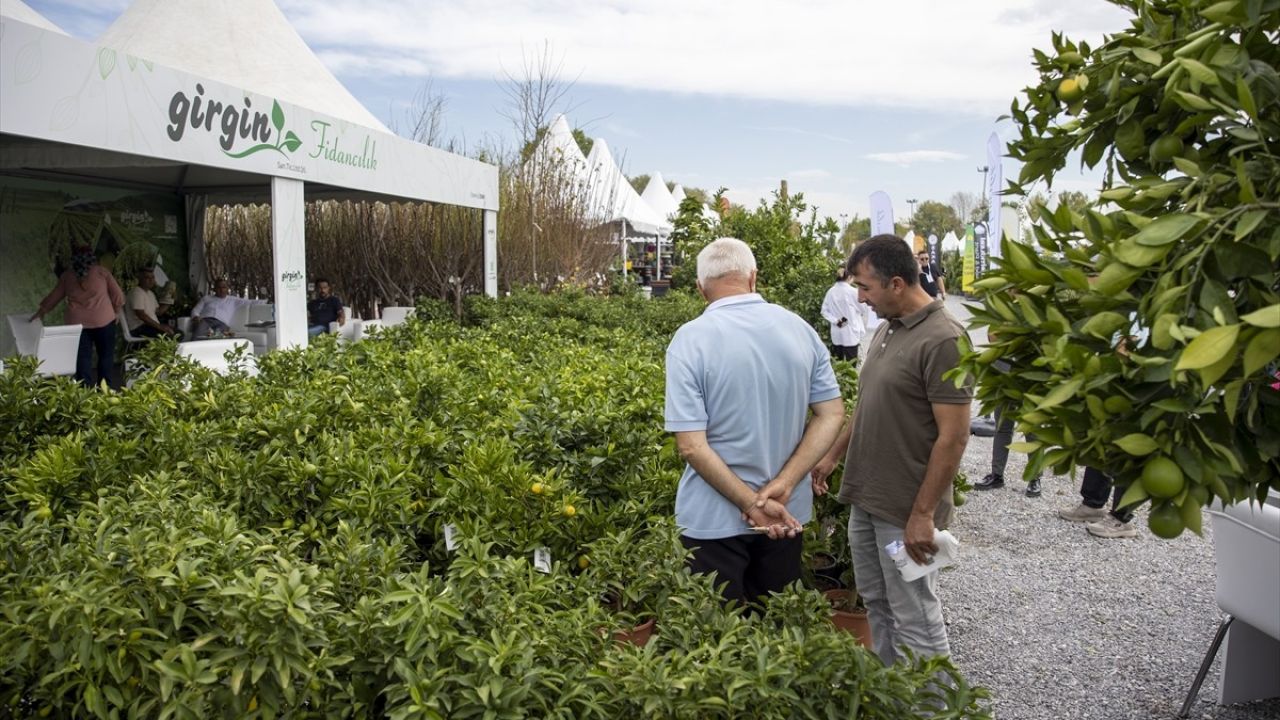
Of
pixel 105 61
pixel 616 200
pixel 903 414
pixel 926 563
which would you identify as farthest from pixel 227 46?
pixel 616 200

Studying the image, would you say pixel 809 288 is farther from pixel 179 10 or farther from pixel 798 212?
pixel 179 10

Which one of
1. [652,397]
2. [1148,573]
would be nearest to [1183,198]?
[652,397]

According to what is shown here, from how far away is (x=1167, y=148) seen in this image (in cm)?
132

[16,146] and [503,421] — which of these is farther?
[16,146]

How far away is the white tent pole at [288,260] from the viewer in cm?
894

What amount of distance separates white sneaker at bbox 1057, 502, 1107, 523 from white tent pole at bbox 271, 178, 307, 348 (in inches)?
280

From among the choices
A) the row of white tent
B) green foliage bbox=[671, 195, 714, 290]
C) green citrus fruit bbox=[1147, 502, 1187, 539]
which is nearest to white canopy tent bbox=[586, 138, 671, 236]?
the row of white tent

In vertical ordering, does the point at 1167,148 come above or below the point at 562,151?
below

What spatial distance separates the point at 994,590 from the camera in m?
5.45

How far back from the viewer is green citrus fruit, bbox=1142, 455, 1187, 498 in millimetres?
1100

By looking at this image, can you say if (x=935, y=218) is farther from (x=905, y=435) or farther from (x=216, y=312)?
(x=905, y=435)

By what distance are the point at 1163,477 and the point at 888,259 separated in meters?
2.29

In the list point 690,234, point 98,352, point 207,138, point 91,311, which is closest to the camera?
point 207,138

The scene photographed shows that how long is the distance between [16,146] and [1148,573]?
34.5 feet
